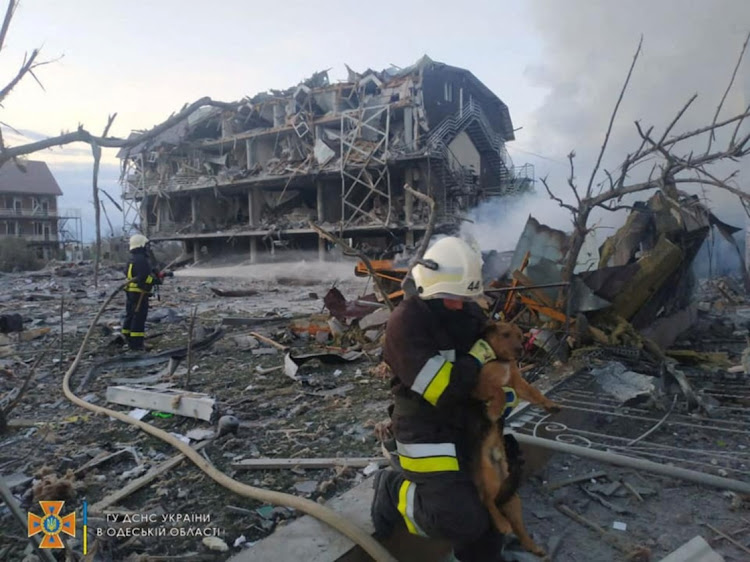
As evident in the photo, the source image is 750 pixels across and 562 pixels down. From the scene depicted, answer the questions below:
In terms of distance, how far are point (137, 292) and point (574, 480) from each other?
615 cm

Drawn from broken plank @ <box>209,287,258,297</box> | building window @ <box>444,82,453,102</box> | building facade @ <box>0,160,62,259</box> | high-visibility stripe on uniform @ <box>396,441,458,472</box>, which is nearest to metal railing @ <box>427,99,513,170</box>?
building window @ <box>444,82,453,102</box>

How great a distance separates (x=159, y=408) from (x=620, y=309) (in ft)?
17.0

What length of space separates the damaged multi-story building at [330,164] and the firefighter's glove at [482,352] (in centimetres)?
2010

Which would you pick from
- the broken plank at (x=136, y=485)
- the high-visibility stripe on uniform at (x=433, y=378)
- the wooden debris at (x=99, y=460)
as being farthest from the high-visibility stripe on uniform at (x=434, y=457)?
the wooden debris at (x=99, y=460)

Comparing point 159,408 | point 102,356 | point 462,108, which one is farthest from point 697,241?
point 462,108

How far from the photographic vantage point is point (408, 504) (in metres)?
2.25

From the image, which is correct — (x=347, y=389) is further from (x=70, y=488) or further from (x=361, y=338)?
(x=70, y=488)

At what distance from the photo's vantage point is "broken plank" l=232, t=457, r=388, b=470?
3.28m

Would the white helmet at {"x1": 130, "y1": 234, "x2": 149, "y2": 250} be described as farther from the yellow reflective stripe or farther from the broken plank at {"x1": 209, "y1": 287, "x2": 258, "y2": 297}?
Result: the broken plank at {"x1": 209, "y1": 287, "x2": 258, "y2": 297}

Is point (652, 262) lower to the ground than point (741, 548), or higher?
higher

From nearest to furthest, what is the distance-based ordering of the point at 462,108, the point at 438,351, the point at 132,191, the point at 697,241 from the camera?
the point at 438,351, the point at 697,241, the point at 462,108, the point at 132,191

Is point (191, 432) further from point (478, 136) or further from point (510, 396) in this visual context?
point (478, 136)

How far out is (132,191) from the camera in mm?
32719

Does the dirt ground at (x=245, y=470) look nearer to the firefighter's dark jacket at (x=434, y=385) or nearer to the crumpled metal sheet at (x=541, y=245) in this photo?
the firefighter's dark jacket at (x=434, y=385)
